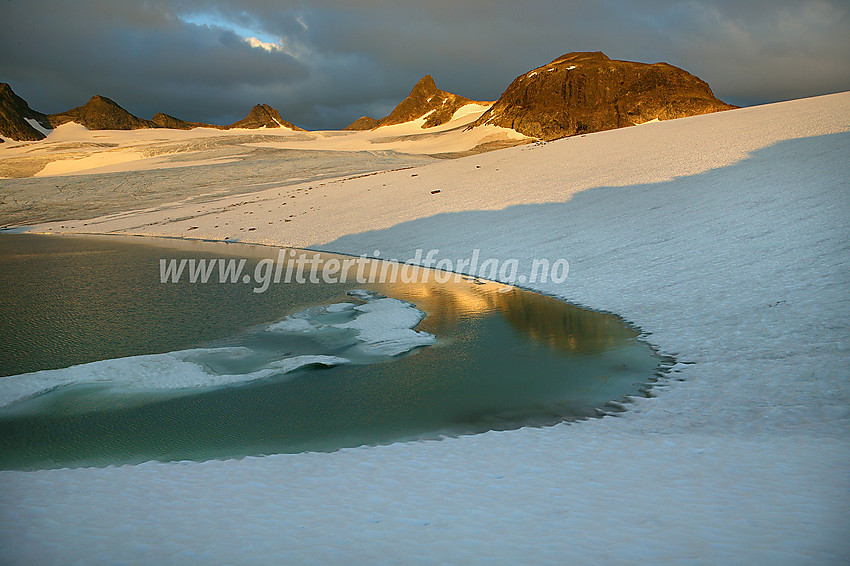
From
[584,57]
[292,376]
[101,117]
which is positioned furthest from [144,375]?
[101,117]

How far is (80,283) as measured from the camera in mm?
10656

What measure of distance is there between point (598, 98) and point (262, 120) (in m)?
61.2

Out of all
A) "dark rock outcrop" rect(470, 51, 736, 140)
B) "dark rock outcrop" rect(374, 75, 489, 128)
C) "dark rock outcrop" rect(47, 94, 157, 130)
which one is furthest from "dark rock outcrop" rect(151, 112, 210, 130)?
"dark rock outcrop" rect(470, 51, 736, 140)

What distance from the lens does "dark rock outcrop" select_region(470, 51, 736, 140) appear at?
4603 centimetres

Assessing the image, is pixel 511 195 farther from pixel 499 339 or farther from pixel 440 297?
pixel 499 339

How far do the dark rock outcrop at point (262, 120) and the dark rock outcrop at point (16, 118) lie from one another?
2503 centimetres

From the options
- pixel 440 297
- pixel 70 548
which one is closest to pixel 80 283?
pixel 440 297

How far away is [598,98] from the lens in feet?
164

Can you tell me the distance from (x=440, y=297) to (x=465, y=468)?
5.79 m

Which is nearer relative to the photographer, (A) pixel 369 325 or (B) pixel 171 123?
(A) pixel 369 325

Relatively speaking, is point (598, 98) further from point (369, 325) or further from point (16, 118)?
point (16, 118)

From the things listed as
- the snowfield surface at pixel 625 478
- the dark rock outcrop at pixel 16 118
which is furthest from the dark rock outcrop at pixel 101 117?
the snowfield surface at pixel 625 478

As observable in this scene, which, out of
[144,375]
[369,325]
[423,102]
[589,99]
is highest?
[423,102]

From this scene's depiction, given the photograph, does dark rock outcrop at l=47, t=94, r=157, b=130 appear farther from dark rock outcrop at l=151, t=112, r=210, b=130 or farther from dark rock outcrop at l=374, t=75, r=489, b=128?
dark rock outcrop at l=374, t=75, r=489, b=128
